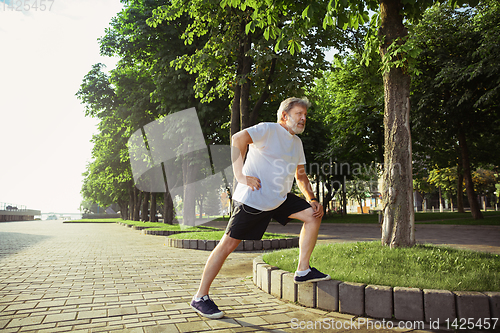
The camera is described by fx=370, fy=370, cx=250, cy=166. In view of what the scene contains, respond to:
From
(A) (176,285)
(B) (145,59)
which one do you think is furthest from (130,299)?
(B) (145,59)

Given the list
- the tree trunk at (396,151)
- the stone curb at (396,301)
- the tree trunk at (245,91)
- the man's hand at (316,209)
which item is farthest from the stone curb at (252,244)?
the man's hand at (316,209)

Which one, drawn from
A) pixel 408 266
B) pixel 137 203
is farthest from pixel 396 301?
pixel 137 203

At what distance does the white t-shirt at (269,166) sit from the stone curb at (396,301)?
109 cm

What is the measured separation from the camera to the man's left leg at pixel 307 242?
390 cm

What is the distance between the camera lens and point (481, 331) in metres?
3.17

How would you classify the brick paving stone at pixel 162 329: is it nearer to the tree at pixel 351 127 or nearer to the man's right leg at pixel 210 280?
the man's right leg at pixel 210 280

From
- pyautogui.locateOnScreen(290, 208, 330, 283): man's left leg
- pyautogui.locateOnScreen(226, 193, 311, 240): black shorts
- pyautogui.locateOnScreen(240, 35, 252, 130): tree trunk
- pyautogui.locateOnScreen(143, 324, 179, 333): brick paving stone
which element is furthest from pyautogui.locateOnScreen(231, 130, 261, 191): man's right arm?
pyautogui.locateOnScreen(240, 35, 252, 130): tree trunk

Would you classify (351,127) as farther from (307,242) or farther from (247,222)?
(247,222)

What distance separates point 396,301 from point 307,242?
39.8 inches

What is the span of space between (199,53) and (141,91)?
33.8 ft

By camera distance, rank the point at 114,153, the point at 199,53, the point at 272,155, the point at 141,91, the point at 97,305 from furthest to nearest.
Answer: the point at 114,153, the point at 141,91, the point at 199,53, the point at 97,305, the point at 272,155

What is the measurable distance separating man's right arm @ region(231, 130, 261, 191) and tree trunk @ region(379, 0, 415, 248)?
3069 mm

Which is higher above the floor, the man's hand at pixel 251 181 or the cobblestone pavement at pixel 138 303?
the man's hand at pixel 251 181

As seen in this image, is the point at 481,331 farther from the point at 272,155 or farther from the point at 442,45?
the point at 442,45
